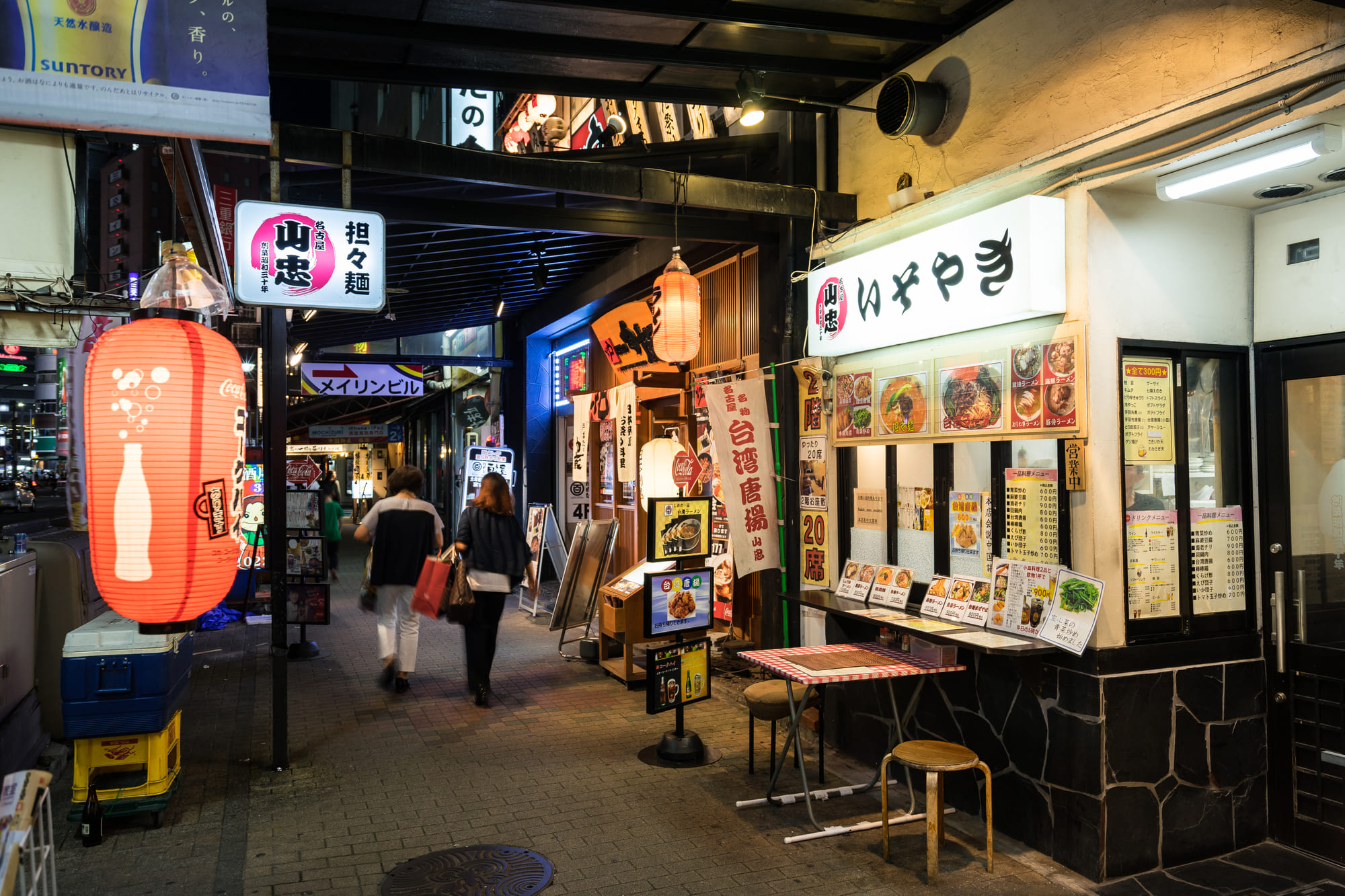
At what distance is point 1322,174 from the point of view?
472 cm

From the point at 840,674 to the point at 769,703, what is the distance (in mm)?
1043

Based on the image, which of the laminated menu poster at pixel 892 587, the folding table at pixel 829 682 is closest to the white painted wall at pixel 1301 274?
the laminated menu poster at pixel 892 587

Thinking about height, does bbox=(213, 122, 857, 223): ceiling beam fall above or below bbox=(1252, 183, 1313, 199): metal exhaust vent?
above

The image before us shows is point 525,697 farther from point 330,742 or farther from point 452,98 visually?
point 452,98

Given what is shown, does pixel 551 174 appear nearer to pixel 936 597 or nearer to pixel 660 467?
pixel 660 467

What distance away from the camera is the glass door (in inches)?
199

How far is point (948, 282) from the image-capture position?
562 centimetres

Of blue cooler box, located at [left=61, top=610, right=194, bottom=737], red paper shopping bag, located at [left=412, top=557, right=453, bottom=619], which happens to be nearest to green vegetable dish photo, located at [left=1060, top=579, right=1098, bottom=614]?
red paper shopping bag, located at [left=412, top=557, right=453, bottom=619]

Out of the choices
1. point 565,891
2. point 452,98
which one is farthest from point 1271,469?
point 452,98

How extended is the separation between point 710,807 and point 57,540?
647cm

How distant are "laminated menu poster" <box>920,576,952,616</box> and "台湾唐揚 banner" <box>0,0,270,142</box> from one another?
16.5 ft

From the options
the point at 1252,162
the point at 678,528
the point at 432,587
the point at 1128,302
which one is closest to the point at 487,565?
the point at 432,587

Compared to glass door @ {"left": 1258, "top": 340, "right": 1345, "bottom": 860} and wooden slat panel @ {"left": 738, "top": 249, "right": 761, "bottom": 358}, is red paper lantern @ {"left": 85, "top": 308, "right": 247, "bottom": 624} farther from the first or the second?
wooden slat panel @ {"left": 738, "top": 249, "right": 761, "bottom": 358}

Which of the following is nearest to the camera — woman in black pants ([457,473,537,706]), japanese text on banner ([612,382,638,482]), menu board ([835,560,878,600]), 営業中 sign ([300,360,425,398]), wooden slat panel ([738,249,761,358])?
menu board ([835,560,878,600])
